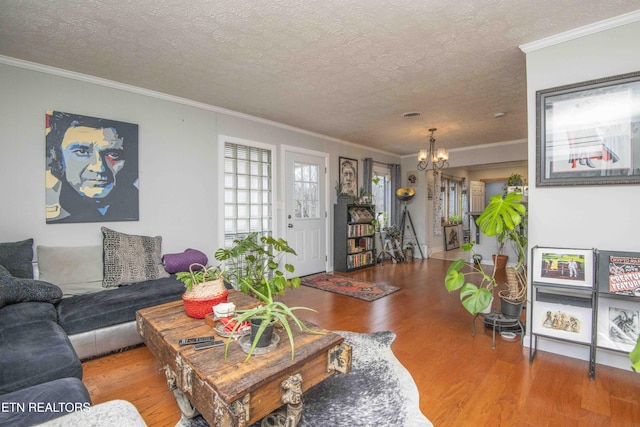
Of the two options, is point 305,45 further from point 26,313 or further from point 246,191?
point 26,313

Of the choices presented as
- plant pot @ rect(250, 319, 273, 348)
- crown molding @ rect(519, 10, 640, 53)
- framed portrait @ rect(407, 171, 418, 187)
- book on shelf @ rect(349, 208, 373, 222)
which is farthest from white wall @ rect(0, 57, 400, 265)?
framed portrait @ rect(407, 171, 418, 187)

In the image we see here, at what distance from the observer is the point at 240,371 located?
1229 millimetres

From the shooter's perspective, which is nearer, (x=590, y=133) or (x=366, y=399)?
(x=366, y=399)

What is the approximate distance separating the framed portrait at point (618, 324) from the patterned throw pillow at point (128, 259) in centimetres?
365

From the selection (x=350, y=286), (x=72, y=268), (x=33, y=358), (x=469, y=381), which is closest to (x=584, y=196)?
(x=469, y=381)

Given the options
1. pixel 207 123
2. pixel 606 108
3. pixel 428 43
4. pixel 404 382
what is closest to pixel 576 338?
Answer: pixel 404 382

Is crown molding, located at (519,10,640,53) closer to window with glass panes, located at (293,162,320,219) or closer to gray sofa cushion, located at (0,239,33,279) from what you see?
window with glass panes, located at (293,162,320,219)

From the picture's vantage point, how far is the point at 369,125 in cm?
469

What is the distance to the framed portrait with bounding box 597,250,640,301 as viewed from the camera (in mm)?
1911

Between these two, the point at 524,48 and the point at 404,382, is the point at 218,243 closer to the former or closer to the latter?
the point at 404,382

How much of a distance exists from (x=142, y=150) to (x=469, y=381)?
3722 mm

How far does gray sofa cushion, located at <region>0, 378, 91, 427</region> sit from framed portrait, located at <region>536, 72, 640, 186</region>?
10.3 feet

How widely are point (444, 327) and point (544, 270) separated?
106 cm

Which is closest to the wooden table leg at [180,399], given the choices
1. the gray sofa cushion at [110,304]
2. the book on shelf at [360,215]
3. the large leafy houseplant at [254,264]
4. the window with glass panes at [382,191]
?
the gray sofa cushion at [110,304]
